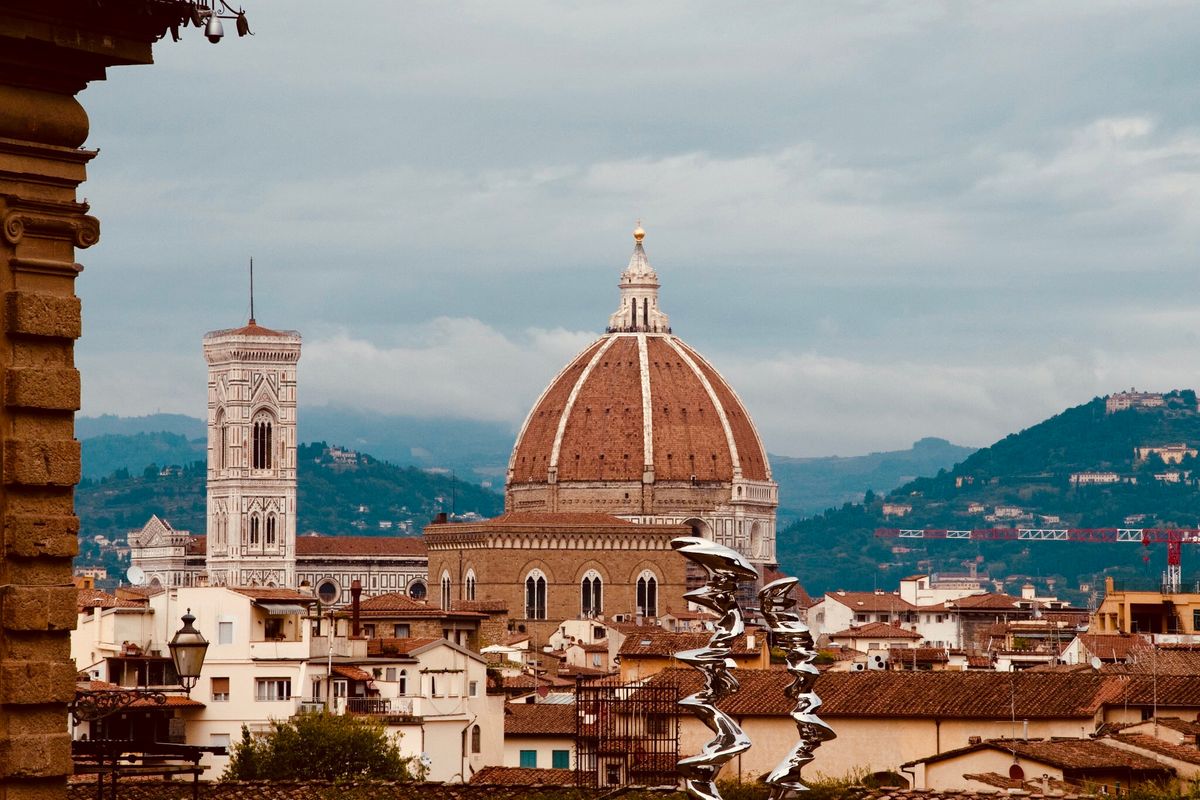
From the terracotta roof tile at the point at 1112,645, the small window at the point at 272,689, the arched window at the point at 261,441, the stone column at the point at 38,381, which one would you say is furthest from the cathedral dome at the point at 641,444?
the stone column at the point at 38,381

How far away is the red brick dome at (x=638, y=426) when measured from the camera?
475 ft

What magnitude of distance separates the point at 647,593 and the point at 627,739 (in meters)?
101

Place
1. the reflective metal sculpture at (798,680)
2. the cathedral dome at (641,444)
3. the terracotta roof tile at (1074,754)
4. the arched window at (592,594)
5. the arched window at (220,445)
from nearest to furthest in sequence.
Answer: the reflective metal sculpture at (798,680) < the terracotta roof tile at (1074,754) < the arched window at (592,594) < the cathedral dome at (641,444) < the arched window at (220,445)

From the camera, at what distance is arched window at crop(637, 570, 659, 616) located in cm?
13038

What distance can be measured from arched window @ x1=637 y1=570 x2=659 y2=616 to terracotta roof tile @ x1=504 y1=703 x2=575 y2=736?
80.6 meters

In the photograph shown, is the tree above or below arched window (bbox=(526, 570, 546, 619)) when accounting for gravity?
below

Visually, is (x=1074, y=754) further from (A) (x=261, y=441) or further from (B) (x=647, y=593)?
(A) (x=261, y=441)

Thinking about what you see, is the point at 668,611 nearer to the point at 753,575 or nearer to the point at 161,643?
the point at 161,643

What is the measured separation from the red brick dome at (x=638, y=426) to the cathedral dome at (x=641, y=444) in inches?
2.1

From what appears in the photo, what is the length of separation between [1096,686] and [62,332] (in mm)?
29483

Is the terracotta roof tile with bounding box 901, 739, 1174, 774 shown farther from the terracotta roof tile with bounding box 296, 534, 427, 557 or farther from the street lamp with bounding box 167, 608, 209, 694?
the terracotta roof tile with bounding box 296, 534, 427, 557

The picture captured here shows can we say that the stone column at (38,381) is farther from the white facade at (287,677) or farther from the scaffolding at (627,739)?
the white facade at (287,677)

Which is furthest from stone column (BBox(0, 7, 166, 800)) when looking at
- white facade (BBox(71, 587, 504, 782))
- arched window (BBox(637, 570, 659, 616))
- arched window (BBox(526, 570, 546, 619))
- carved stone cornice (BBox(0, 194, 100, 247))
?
arched window (BBox(637, 570, 659, 616))

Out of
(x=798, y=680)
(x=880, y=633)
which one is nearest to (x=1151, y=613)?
(x=880, y=633)
